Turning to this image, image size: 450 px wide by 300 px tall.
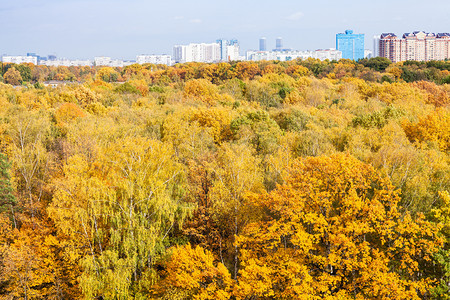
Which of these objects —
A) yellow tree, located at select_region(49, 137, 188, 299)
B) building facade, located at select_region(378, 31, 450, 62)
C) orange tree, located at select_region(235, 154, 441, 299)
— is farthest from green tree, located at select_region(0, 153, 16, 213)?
building facade, located at select_region(378, 31, 450, 62)

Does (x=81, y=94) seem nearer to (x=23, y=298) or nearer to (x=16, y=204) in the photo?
(x=16, y=204)

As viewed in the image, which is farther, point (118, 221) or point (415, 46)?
point (415, 46)

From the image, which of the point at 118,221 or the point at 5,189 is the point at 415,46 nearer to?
the point at 118,221

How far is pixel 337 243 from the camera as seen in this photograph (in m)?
14.2

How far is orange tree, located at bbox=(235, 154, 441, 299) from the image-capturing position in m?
14.0

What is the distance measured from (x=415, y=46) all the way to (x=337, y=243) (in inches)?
A: 5404

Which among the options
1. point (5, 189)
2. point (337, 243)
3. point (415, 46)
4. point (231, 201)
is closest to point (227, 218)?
point (231, 201)

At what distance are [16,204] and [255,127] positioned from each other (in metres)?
17.8

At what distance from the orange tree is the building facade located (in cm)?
→ 13001

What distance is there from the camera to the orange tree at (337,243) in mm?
14008

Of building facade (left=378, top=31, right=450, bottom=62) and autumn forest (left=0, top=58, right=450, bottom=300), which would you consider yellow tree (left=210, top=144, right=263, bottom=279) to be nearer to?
autumn forest (left=0, top=58, right=450, bottom=300)

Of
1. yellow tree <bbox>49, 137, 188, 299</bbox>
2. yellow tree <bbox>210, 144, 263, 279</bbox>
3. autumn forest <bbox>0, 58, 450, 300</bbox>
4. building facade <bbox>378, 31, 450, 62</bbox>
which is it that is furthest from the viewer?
building facade <bbox>378, 31, 450, 62</bbox>

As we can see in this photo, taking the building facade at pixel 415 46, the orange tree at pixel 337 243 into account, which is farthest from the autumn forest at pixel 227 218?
the building facade at pixel 415 46

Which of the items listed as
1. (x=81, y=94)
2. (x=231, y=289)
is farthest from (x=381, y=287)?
(x=81, y=94)
